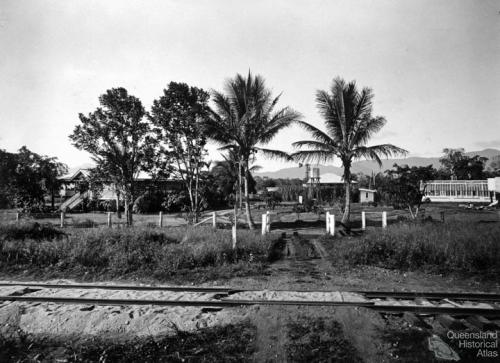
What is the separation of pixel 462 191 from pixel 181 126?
101 ft

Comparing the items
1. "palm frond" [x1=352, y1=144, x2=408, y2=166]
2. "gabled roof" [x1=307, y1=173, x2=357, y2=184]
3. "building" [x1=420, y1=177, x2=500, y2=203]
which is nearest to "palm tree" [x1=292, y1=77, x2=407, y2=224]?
"palm frond" [x1=352, y1=144, x2=408, y2=166]

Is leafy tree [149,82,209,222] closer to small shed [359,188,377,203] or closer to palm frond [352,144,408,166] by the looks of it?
palm frond [352,144,408,166]

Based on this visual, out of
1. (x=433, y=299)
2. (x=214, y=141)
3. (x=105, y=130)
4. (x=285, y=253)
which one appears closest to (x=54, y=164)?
(x=105, y=130)

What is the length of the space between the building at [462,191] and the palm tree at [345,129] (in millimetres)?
19221

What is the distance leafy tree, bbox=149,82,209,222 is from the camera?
15906 millimetres

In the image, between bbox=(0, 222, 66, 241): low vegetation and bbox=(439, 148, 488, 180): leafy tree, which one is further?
bbox=(439, 148, 488, 180): leafy tree

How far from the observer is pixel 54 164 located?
28.3 m

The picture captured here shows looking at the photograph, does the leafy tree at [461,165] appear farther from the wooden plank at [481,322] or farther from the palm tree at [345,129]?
Result: the wooden plank at [481,322]

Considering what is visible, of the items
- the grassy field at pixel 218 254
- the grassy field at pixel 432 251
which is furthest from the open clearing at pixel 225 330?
the grassy field at pixel 218 254

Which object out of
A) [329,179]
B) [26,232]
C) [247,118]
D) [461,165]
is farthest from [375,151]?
[461,165]

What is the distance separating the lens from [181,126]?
16.3 metres

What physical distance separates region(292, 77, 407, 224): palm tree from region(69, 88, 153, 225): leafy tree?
8.79 m

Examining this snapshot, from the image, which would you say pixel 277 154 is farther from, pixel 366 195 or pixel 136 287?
pixel 366 195

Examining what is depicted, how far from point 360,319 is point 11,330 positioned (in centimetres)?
547
